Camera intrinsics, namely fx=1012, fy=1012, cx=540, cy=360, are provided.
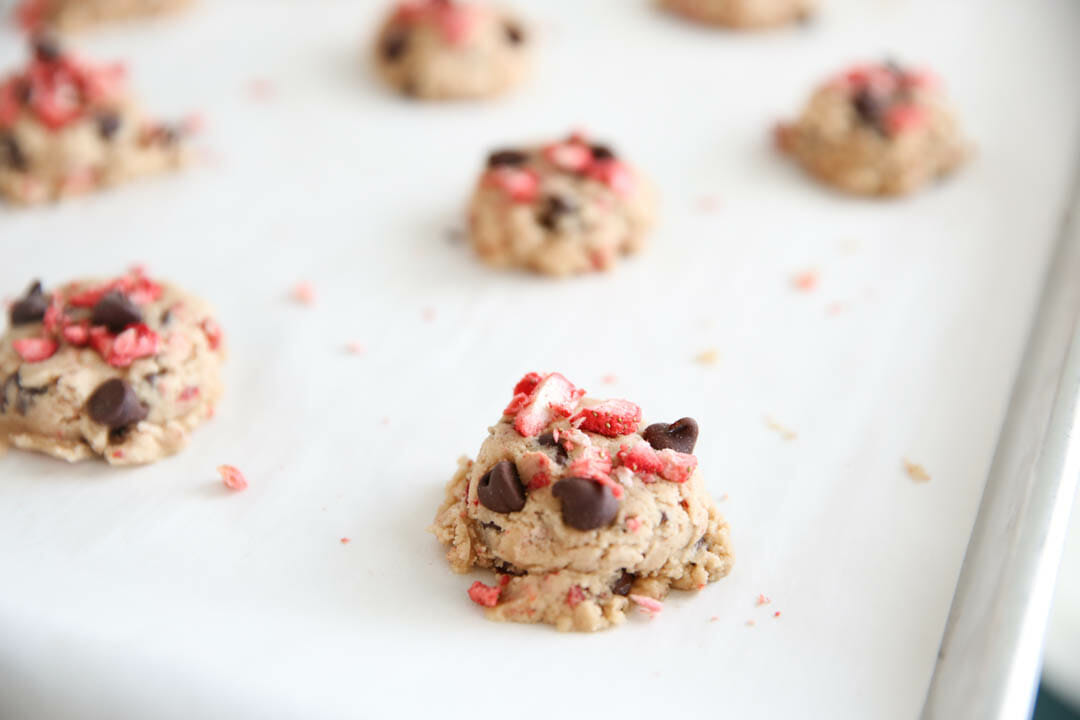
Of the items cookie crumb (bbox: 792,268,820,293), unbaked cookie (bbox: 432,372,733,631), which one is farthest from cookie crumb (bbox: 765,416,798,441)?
cookie crumb (bbox: 792,268,820,293)

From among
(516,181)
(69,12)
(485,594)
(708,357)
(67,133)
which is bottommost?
(485,594)

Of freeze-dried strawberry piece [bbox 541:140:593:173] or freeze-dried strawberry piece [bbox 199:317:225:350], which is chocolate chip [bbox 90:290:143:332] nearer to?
freeze-dried strawberry piece [bbox 199:317:225:350]

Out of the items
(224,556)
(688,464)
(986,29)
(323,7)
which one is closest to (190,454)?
(224,556)

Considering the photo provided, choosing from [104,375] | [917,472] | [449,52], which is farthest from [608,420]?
[449,52]

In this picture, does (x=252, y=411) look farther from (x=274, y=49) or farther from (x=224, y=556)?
(x=274, y=49)

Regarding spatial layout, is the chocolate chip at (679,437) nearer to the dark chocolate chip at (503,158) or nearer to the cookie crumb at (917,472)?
the cookie crumb at (917,472)

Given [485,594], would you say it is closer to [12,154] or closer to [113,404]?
[113,404]

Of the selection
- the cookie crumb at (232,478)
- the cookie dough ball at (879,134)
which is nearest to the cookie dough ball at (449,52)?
the cookie dough ball at (879,134)
